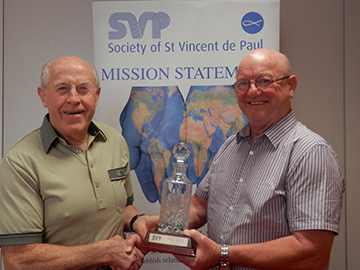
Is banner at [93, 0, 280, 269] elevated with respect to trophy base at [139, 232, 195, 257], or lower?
elevated

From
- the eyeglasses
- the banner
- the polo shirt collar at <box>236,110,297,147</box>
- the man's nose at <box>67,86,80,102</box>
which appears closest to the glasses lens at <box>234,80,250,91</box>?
the eyeglasses

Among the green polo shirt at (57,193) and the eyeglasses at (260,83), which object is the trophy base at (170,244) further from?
the eyeglasses at (260,83)

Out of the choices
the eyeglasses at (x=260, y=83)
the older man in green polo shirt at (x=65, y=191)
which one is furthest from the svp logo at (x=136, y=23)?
the eyeglasses at (x=260, y=83)

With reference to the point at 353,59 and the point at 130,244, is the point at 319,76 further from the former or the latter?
the point at 130,244

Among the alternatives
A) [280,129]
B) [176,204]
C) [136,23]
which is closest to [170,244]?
[176,204]

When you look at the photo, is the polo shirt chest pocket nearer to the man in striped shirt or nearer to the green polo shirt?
the green polo shirt

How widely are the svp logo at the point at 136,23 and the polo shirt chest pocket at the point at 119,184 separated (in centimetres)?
98

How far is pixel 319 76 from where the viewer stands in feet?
10.2

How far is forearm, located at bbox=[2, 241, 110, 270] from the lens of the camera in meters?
1.93

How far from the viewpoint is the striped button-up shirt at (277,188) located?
183 cm

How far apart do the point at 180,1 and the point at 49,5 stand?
115cm

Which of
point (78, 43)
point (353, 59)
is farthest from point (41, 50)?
point (353, 59)

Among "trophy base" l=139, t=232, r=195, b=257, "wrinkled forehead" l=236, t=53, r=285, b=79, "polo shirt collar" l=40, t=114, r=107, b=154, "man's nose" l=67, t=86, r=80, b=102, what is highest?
"wrinkled forehead" l=236, t=53, r=285, b=79

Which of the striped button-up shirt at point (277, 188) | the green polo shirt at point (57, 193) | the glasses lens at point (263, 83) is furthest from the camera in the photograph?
the glasses lens at point (263, 83)
